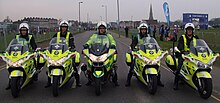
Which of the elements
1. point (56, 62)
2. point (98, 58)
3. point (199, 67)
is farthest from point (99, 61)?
point (199, 67)

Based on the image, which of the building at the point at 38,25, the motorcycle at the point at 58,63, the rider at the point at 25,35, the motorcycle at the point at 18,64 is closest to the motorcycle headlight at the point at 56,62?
the motorcycle at the point at 58,63

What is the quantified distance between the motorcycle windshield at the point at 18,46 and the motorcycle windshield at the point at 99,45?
1760mm

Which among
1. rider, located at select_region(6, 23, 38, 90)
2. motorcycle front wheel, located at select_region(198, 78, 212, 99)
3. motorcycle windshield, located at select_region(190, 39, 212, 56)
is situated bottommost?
motorcycle front wheel, located at select_region(198, 78, 212, 99)

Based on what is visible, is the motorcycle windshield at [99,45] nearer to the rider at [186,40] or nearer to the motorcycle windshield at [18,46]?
the motorcycle windshield at [18,46]

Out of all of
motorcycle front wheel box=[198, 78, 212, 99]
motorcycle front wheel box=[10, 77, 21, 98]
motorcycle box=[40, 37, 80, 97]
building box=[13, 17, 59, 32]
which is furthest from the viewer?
building box=[13, 17, 59, 32]

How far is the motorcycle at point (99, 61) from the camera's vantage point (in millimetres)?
6898

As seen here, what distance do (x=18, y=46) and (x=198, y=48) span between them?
15.2 feet

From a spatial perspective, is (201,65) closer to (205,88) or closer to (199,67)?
(199,67)

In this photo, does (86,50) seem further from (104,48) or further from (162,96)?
(162,96)

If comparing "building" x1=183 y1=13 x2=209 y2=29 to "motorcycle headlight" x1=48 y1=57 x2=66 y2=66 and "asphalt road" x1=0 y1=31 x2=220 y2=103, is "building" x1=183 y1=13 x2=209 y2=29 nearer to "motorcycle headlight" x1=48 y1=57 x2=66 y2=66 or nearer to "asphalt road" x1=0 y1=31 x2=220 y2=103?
"asphalt road" x1=0 y1=31 x2=220 y2=103

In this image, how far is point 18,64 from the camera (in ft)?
21.9

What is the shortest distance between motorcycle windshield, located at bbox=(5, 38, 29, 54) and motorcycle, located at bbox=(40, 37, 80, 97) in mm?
472

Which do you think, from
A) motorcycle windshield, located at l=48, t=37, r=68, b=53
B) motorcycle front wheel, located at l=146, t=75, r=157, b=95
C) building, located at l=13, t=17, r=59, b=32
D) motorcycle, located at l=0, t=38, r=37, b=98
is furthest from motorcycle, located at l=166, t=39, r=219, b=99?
building, located at l=13, t=17, r=59, b=32

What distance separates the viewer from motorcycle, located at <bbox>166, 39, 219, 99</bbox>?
253 inches
